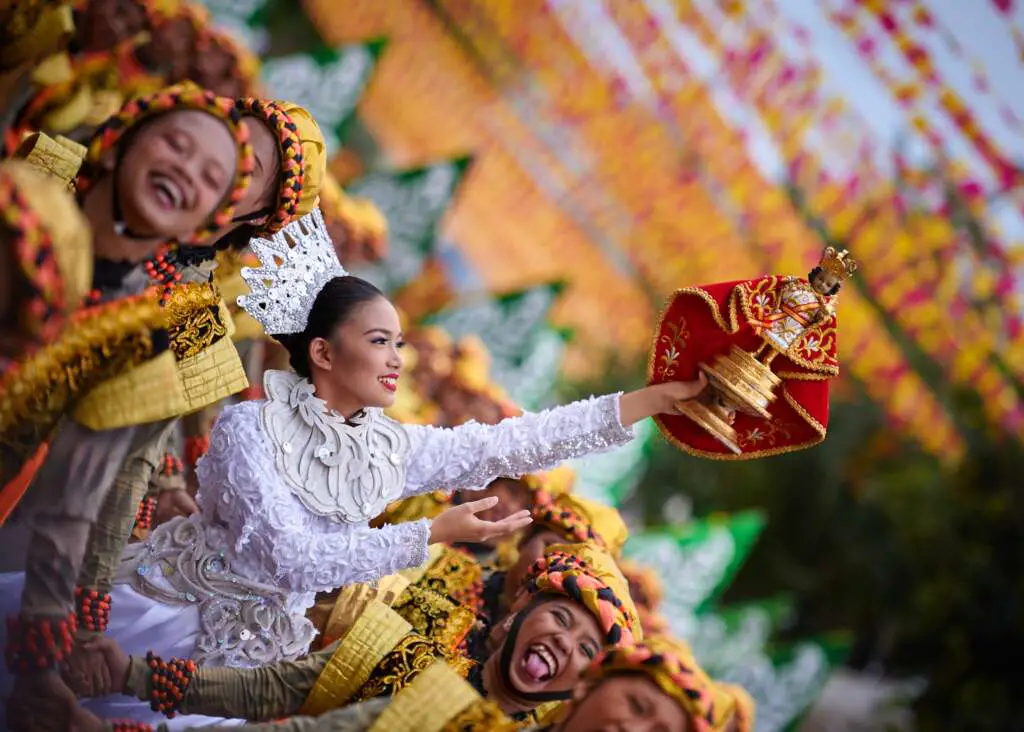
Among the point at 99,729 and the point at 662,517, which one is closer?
the point at 99,729

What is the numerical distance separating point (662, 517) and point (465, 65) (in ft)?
14.2

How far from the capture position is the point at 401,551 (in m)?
2.16

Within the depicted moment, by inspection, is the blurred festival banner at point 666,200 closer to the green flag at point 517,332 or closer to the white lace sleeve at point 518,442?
the green flag at point 517,332

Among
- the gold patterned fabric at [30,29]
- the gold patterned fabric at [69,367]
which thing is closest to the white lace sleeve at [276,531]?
the gold patterned fabric at [69,367]

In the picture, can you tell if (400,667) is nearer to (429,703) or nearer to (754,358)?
(429,703)

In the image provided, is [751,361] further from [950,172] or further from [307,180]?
[950,172]

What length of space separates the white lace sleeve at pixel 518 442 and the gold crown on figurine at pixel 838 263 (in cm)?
55

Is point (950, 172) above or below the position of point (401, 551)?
above

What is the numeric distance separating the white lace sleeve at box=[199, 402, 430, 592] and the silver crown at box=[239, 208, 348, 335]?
195 millimetres

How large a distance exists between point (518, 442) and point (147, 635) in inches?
34.8

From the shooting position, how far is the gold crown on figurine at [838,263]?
234 cm

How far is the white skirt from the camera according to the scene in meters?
2.07

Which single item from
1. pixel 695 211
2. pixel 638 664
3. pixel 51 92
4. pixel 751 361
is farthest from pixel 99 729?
pixel 695 211

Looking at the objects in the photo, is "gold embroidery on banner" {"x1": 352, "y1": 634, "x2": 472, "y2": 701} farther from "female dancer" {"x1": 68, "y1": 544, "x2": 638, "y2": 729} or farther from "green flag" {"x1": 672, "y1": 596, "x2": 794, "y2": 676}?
"green flag" {"x1": 672, "y1": 596, "x2": 794, "y2": 676}
